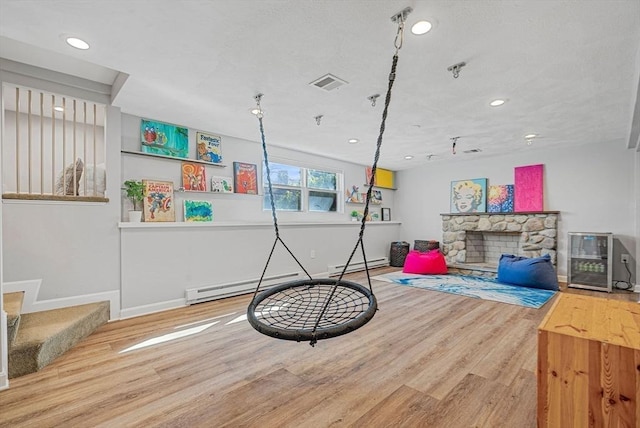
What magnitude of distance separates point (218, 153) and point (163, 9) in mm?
2444

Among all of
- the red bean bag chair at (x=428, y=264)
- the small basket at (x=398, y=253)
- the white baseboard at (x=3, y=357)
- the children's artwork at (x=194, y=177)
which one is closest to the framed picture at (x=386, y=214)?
the small basket at (x=398, y=253)

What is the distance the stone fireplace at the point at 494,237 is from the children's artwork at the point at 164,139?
513cm

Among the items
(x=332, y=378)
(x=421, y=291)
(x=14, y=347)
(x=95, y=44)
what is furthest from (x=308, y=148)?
(x=14, y=347)

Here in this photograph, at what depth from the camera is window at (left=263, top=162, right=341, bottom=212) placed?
486 centimetres

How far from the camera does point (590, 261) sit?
4324 millimetres

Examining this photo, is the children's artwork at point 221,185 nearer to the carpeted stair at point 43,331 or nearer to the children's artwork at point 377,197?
the carpeted stair at point 43,331

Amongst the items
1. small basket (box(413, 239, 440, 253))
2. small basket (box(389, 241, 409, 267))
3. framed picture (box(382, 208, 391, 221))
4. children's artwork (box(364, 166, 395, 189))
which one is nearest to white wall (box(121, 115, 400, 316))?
children's artwork (box(364, 166, 395, 189))

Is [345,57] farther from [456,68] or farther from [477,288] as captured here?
[477,288]

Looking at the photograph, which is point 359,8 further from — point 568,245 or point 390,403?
point 568,245

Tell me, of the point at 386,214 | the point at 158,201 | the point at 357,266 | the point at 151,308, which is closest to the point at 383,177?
the point at 386,214

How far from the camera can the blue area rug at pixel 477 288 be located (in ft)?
11.8

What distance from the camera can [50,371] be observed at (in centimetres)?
196

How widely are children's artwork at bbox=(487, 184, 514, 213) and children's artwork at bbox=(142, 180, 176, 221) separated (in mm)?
5518

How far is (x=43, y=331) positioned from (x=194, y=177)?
2144mm
